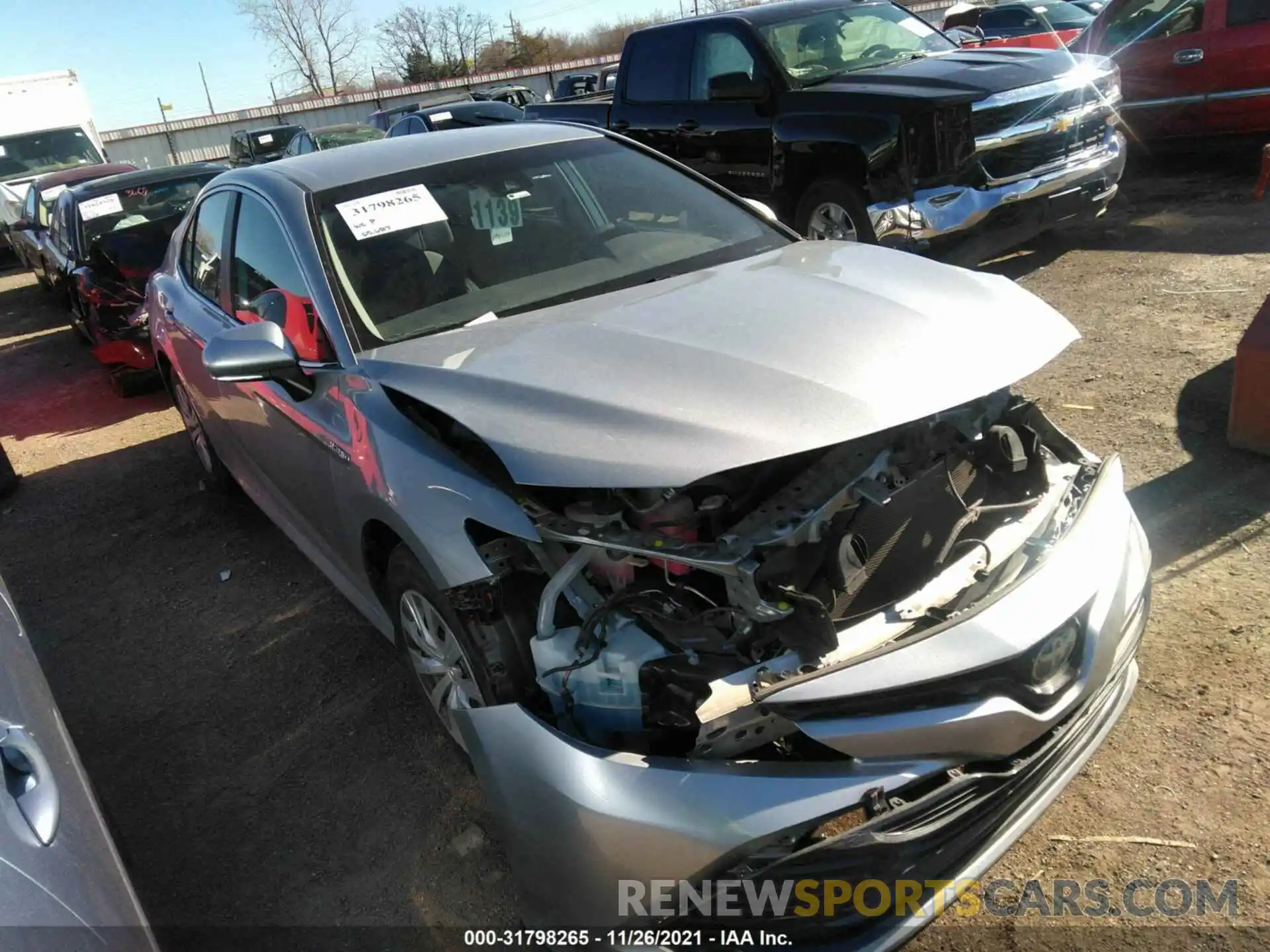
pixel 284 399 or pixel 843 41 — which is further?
pixel 843 41

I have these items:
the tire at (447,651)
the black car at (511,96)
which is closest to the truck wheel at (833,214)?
the tire at (447,651)

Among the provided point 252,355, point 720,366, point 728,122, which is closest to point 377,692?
point 252,355

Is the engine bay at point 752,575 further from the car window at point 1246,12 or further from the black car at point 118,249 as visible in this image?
the car window at point 1246,12

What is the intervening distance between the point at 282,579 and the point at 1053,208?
5398 millimetres

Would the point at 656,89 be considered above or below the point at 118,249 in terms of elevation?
above

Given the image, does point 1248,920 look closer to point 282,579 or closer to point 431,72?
point 282,579

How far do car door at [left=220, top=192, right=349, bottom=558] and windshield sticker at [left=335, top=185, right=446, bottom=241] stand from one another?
216 mm

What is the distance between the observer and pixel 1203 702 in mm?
2678

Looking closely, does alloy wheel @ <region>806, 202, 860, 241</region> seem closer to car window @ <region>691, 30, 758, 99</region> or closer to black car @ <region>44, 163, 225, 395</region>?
car window @ <region>691, 30, 758, 99</region>

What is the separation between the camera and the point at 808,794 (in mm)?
1744

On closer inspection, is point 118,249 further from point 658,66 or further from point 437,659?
point 437,659

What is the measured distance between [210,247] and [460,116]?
10.3 meters

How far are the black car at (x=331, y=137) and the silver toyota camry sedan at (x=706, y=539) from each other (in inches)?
520

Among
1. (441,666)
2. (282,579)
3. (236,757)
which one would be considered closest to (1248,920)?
(441,666)
